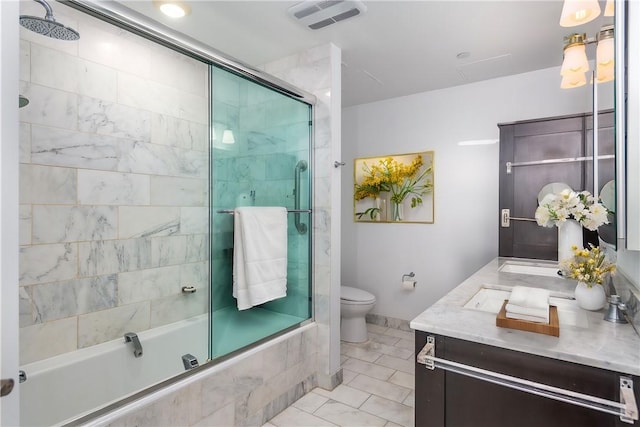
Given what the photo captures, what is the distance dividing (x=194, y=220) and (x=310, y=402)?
5.07ft

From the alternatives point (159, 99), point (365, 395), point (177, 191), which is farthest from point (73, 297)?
point (365, 395)

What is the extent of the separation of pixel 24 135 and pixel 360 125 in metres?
2.94

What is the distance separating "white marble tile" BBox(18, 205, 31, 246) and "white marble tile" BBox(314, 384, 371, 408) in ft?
6.41

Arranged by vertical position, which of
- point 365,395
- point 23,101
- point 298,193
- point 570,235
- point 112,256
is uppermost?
point 23,101

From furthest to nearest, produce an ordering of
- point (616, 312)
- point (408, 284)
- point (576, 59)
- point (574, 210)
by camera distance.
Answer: point (408, 284)
point (576, 59)
point (574, 210)
point (616, 312)

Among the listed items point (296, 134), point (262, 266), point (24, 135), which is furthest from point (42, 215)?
point (296, 134)

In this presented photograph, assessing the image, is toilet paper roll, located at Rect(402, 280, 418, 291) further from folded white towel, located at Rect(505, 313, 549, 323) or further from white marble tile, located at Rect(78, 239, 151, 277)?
white marble tile, located at Rect(78, 239, 151, 277)

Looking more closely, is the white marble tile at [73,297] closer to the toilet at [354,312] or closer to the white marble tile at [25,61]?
the white marble tile at [25,61]

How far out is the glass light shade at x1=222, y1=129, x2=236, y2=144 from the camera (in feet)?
6.57

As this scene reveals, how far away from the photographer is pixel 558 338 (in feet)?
3.53

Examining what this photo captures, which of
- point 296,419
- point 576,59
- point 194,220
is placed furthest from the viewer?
point 194,220

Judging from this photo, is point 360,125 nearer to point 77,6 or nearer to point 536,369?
point 77,6

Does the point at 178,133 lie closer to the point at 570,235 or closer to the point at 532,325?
the point at 532,325

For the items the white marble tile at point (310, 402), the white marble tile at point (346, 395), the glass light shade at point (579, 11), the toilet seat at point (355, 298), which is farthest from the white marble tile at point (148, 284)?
the glass light shade at point (579, 11)
